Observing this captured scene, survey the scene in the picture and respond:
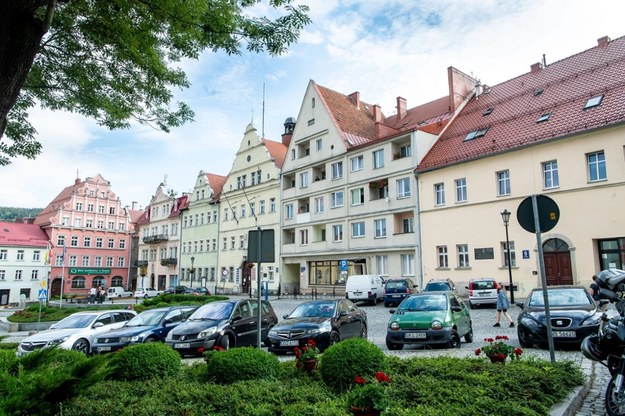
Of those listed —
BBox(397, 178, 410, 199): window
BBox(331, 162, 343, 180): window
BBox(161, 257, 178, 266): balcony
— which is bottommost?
BBox(161, 257, 178, 266): balcony

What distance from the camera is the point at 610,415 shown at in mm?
5203

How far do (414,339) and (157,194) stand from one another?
6374 centimetres

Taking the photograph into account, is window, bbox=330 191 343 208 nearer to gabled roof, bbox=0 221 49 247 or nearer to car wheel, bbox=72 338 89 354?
car wheel, bbox=72 338 89 354

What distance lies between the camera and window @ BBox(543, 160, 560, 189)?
2689 centimetres

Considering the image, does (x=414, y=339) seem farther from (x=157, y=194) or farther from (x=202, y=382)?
(x=157, y=194)

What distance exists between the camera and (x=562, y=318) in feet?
37.4

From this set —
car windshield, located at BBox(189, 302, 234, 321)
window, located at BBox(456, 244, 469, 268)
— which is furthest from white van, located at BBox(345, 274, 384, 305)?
car windshield, located at BBox(189, 302, 234, 321)

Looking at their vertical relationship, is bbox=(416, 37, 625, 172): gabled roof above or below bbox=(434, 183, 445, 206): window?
above

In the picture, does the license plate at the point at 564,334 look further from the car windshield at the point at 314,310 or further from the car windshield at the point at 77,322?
the car windshield at the point at 77,322

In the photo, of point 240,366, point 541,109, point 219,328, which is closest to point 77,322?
point 219,328

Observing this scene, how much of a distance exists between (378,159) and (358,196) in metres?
3.64

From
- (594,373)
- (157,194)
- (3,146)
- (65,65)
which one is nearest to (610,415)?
(594,373)

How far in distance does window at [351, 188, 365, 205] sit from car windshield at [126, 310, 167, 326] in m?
25.0

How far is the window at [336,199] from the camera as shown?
40.7 m
